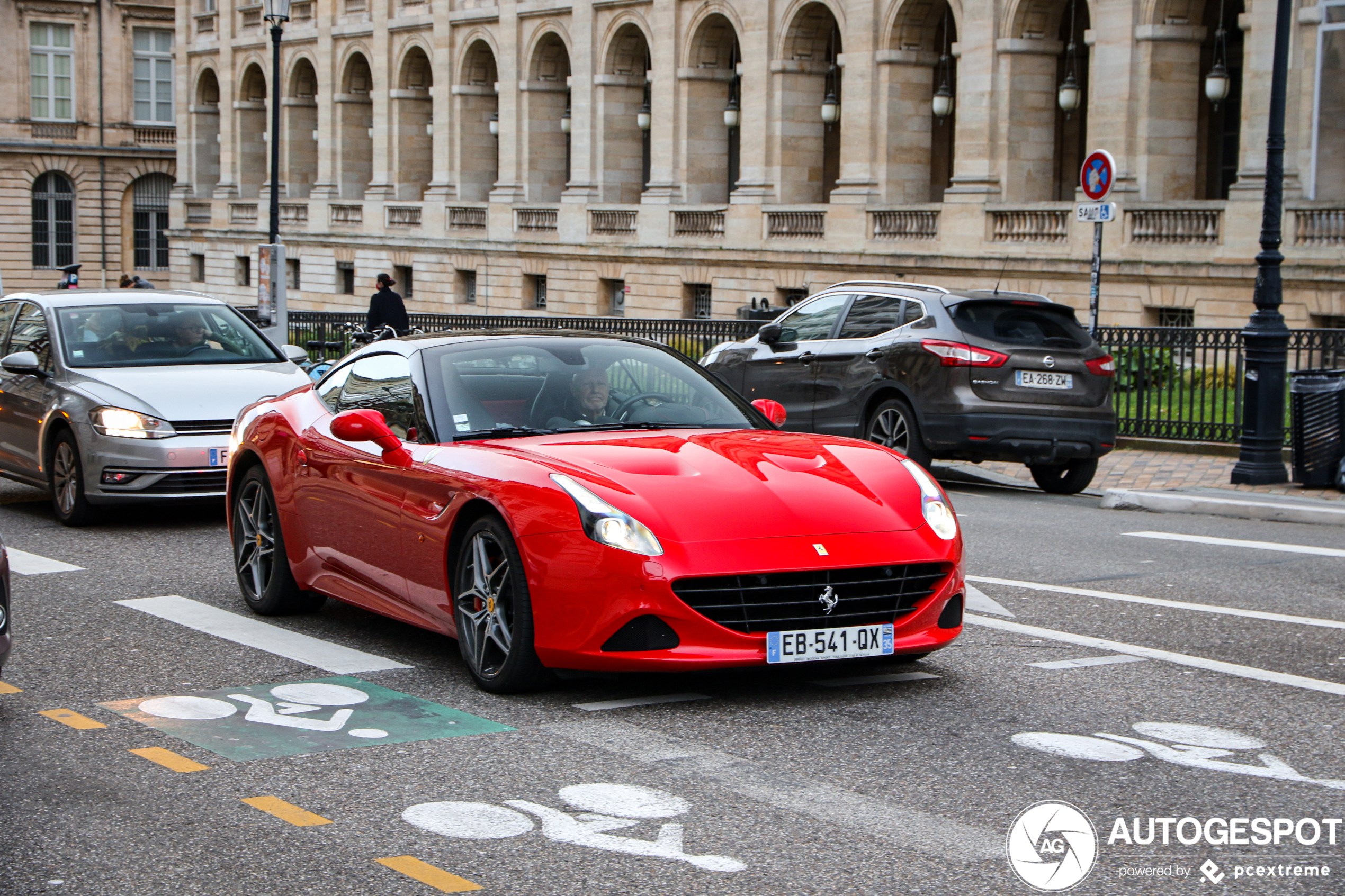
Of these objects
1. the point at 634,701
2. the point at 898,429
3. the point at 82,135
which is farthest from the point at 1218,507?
the point at 82,135

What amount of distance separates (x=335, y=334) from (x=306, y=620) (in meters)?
23.7

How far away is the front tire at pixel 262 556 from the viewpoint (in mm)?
8805

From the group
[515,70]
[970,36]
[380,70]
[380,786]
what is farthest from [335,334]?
[380,786]

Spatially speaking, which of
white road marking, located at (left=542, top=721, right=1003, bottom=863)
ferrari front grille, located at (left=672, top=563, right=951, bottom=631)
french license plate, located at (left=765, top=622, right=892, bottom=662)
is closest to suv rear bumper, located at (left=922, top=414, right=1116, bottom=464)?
ferrari front grille, located at (left=672, top=563, right=951, bottom=631)

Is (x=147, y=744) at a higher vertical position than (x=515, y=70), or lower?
lower

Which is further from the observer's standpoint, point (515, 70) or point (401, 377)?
point (515, 70)

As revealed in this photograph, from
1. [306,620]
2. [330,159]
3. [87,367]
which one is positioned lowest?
[306,620]

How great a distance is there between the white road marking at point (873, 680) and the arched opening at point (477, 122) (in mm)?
43724

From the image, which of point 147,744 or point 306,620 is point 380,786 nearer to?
point 147,744

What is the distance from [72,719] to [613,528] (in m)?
2.19

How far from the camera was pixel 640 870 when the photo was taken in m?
4.83

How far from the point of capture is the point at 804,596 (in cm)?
659

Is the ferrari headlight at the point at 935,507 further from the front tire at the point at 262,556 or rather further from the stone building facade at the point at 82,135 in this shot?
the stone building facade at the point at 82,135

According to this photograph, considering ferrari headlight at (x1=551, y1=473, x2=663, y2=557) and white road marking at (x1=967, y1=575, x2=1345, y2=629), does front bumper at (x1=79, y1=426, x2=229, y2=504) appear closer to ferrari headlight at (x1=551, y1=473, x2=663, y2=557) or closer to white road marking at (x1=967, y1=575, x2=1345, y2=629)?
white road marking at (x1=967, y1=575, x2=1345, y2=629)
